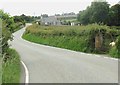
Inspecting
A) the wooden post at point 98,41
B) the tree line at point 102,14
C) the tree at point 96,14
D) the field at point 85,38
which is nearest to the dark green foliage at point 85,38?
the field at point 85,38

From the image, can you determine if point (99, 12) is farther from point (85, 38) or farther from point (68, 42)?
point (85, 38)

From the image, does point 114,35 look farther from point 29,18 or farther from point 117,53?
point 29,18

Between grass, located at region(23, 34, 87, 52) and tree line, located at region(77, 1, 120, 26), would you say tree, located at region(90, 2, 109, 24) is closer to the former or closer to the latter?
tree line, located at region(77, 1, 120, 26)

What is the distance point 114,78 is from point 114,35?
1512cm

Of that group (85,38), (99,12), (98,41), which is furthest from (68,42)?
(99,12)

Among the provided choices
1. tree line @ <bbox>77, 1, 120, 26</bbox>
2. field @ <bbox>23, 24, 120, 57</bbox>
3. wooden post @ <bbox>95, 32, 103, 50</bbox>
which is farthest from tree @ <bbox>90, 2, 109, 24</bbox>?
wooden post @ <bbox>95, 32, 103, 50</bbox>

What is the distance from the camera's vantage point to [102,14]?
80188mm

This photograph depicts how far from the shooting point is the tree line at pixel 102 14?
7360 centimetres

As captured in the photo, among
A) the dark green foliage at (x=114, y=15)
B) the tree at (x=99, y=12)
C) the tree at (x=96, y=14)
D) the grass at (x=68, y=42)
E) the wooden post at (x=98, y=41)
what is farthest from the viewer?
the tree at (x=96, y=14)

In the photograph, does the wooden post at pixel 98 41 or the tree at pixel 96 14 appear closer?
the wooden post at pixel 98 41

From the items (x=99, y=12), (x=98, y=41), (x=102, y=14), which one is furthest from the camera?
(x=102, y=14)

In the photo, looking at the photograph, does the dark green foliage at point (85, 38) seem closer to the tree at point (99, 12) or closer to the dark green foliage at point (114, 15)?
the dark green foliage at point (114, 15)

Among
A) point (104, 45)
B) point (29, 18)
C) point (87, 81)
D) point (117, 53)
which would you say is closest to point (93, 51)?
point (104, 45)

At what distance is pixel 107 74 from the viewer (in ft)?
45.4
